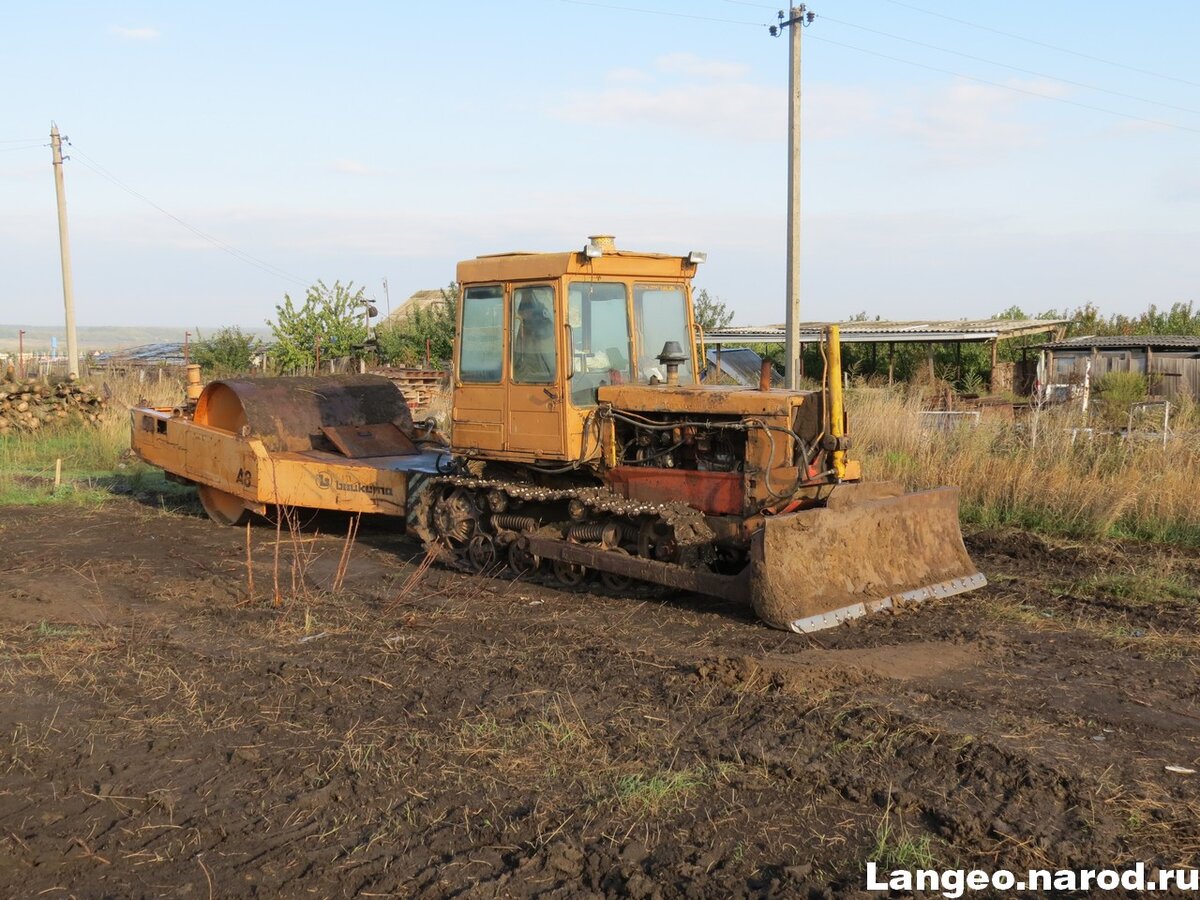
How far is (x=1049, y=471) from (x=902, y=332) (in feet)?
56.3

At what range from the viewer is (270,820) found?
4348mm

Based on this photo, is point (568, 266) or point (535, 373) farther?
point (535, 373)

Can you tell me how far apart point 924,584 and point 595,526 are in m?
2.35

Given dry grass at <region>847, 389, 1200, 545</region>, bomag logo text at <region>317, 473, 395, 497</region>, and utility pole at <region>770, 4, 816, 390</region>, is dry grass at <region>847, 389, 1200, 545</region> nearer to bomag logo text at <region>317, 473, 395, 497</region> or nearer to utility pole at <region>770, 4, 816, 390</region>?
utility pole at <region>770, 4, 816, 390</region>

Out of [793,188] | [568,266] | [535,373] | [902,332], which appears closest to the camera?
[568,266]

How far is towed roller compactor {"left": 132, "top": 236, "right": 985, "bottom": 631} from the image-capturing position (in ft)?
24.8

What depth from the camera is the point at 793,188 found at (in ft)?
50.8

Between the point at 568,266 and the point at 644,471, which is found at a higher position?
the point at 568,266

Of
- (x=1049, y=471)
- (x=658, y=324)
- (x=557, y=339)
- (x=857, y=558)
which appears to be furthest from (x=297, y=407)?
(x=1049, y=471)

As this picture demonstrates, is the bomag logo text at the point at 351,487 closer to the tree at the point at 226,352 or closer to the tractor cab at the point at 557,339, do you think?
the tractor cab at the point at 557,339

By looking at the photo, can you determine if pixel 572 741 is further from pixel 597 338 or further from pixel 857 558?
pixel 597 338

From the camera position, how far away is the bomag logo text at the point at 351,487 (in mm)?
10242

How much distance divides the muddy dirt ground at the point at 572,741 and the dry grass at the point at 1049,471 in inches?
83.1

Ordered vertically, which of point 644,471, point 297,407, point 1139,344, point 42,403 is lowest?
point 644,471
